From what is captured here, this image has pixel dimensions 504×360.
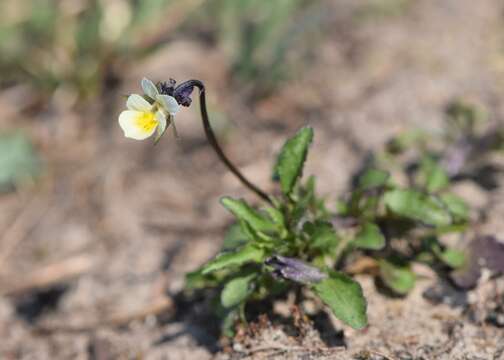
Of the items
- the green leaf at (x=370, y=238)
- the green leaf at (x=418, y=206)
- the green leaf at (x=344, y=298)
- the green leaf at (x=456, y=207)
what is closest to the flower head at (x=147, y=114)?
the green leaf at (x=344, y=298)

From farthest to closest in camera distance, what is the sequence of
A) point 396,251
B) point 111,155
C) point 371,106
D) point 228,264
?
point 111,155 → point 371,106 → point 396,251 → point 228,264

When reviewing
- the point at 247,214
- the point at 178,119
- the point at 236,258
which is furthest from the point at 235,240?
the point at 178,119

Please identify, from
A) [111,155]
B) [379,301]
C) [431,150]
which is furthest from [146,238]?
[431,150]

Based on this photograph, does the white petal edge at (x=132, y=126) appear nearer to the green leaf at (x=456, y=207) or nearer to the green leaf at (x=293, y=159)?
the green leaf at (x=293, y=159)

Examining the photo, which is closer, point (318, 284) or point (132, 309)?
point (318, 284)

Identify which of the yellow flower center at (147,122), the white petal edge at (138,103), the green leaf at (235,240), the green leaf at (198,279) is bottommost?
the green leaf at (198,279)

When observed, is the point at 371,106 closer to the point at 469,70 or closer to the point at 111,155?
the point at 469,70
